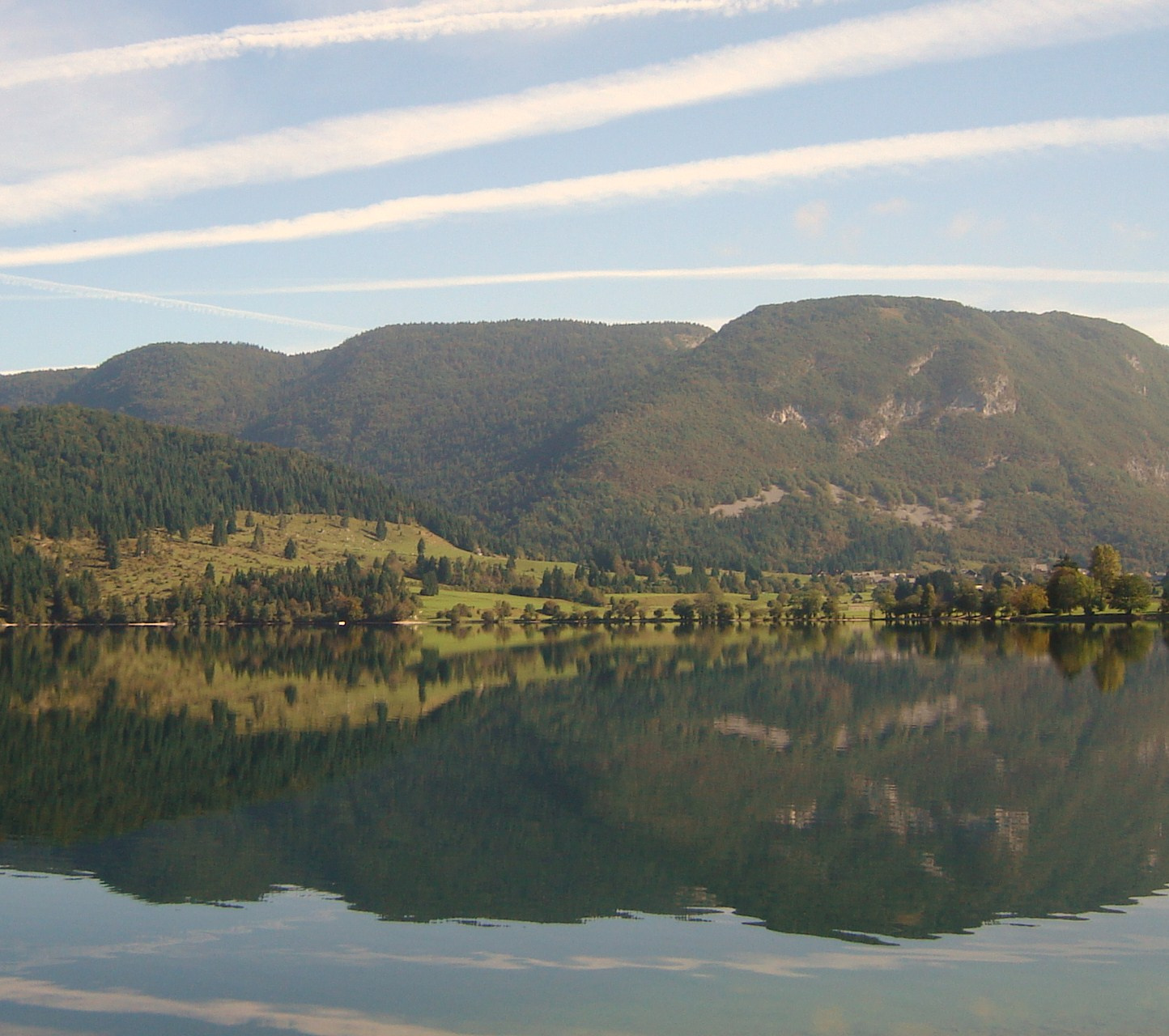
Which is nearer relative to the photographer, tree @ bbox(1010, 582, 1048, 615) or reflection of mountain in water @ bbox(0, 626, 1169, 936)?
reflection of mountain in water @ bbox(0, 626, 1169, 936)

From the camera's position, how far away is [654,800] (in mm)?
38688

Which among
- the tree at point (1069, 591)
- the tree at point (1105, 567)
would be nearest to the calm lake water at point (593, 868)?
the tree at point (1069, 591)

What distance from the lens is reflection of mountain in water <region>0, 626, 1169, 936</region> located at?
1117 inches

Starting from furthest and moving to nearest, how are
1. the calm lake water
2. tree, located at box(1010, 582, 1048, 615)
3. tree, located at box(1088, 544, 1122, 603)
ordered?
1. tree, located at box(1088, 544, 1122, 603)
2. tree, located at box(1010, 582, 1048, 615)
3. the calm lake water

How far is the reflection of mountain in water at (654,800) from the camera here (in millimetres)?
28375

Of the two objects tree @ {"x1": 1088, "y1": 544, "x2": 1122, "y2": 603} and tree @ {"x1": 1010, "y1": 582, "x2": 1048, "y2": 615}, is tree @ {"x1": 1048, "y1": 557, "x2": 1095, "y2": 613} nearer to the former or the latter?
tree @ {"x1": 1010, "y1": 582, "x2": 1048, "y2": 615}

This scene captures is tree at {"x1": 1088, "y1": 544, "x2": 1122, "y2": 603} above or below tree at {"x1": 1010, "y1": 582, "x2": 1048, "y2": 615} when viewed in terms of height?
above

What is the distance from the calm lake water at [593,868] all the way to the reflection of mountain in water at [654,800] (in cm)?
16

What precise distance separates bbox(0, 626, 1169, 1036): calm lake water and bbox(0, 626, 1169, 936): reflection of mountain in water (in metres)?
0.16

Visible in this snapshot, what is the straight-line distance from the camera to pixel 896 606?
184250mm

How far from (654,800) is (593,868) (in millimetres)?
8700

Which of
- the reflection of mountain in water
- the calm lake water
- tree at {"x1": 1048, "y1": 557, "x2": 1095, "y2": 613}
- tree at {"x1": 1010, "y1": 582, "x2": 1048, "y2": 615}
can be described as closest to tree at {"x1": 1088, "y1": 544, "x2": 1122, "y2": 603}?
tree at {"x1": 1048, "y1": 557, "x2": 1095, "y2": 613}

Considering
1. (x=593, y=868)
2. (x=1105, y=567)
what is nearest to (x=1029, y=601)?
(x=1105, y=567)

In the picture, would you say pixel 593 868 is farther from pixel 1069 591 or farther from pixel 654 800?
pixel 1069 591
